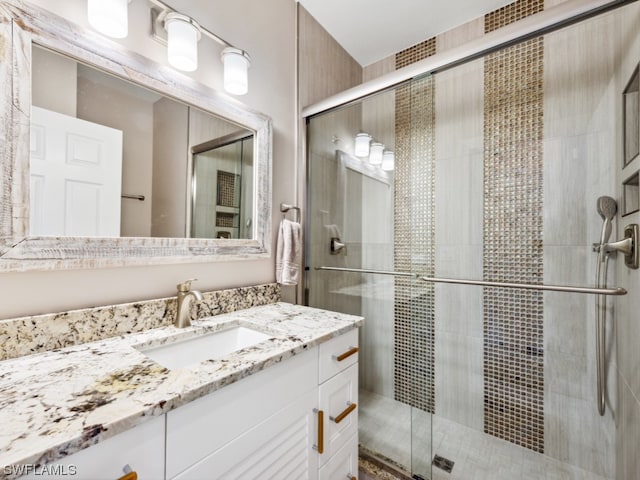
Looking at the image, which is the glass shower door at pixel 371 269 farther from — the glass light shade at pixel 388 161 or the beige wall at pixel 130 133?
the beige wall at pixel 130 133

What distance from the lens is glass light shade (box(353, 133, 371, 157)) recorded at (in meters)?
1.64

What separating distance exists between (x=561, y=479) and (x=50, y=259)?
2191mm

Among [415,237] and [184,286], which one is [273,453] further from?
[415,237]

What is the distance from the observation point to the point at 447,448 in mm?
1513

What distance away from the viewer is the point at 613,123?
1.15 meters

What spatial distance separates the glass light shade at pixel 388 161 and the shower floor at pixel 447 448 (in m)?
1.28

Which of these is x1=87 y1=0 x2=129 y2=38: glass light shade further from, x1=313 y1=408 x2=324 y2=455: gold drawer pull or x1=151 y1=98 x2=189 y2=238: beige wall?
x1=313 y1=408 x2=324 y2=455: gold drawer pull

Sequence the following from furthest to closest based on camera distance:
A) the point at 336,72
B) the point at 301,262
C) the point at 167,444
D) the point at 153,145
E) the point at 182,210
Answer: the point at 336,72
the point at 301,262
the point at 182,210
the point at 153,145
the point at 167,444

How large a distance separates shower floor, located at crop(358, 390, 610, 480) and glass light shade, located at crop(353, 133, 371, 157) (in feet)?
4.51

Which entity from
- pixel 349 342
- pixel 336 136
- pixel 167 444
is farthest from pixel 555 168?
pixel 167 444

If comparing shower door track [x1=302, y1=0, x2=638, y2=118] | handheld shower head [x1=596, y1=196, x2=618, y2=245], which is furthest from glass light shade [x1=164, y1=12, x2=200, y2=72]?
handheld shower head [x1=596, y1=196, x2=618, y2=245]

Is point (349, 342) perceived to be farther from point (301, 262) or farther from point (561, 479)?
point (561, 479)

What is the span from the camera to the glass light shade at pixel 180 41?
3.50 feet

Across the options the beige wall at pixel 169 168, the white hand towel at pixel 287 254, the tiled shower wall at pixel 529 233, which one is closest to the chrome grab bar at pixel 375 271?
the tiled shower wall at pixel 529 233
